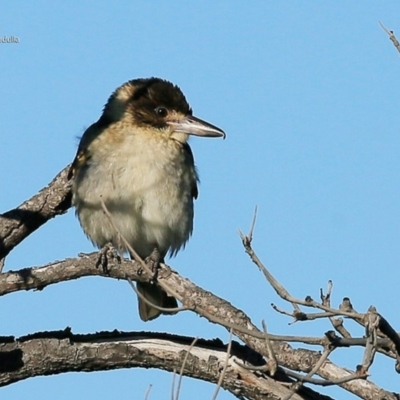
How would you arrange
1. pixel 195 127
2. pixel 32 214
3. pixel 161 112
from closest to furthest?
pixel 32 214
pixel 195 127
pixel 161 112

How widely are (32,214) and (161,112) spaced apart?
1294mm

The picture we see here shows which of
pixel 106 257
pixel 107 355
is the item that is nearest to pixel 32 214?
pixel 106 257

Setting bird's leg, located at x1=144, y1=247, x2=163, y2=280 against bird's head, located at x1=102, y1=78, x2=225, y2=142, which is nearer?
bird's leg, located at x1=144, y1=247, x2=163, y2=280

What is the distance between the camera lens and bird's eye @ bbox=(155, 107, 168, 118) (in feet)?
22.6

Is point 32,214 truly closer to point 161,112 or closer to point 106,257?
point 106,257

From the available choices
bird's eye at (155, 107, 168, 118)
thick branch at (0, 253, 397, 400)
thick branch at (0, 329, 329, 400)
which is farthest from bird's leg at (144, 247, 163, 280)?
bird's eye at (155, 107, 168, 118)

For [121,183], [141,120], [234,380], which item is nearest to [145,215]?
[121,183]

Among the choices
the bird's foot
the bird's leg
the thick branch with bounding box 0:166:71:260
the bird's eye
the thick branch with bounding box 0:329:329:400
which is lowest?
the thick branch with bounding box 0:329:329:400

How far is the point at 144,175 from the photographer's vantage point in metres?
6.34

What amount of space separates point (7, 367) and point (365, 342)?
82.9 inches

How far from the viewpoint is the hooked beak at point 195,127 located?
673 cm

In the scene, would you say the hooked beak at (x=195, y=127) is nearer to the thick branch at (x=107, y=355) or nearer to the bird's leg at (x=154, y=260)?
the bird's leg at (x=154, y=260)

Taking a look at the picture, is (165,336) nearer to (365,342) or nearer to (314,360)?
(314,360)

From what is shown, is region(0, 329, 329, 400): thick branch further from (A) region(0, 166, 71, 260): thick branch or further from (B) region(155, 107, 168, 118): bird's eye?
(B) region(155, 107, 168, 118): bird's eye
